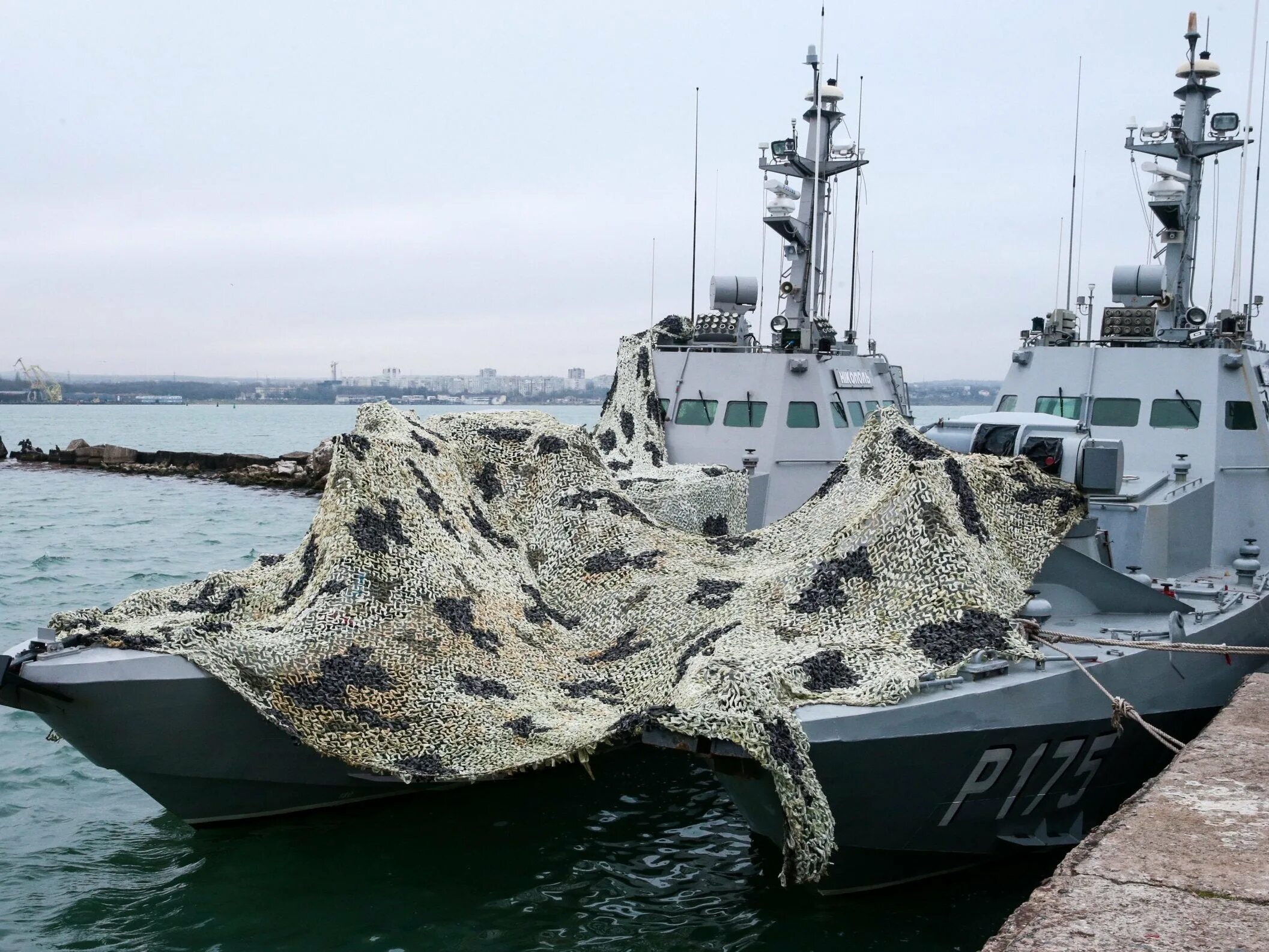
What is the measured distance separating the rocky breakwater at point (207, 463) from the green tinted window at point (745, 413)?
71.4 ft

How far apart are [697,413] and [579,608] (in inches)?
177

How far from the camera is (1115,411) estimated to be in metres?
10.5

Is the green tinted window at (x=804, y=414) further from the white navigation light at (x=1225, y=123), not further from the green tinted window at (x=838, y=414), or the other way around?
the white navigation light at (x=1225, y=123)

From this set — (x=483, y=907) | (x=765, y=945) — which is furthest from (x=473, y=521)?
(x=765, y=945)

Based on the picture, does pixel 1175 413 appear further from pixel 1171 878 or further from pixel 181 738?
pixel 181 738

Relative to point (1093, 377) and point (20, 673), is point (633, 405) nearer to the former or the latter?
point (1093, 377)

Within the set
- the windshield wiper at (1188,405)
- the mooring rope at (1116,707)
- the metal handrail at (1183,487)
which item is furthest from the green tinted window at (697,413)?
the mooring rope at (1116,707)

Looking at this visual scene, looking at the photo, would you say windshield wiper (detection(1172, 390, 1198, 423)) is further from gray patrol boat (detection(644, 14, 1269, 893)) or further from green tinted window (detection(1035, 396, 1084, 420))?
green tinted window (detection(1035, 396, 1084, 420))

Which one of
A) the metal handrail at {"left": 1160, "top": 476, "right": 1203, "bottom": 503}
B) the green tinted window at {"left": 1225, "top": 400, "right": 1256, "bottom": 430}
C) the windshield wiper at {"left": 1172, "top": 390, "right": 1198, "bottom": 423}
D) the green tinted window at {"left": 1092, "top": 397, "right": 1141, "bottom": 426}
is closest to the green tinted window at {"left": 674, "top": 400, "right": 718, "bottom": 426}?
the green tinted window at {"left": 1092, "top": 397, "right": 1141, "bottom": 426}

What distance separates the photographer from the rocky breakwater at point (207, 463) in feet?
113

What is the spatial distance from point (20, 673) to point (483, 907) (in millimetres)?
2770

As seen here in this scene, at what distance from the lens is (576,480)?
29.7 feet

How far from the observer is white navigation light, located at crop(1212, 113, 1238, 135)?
37.9 feet

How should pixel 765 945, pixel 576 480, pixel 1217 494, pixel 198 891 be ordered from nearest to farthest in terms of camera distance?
pixel 765 945
pixel 198 891
pixel 576 480
pixel 1217 494
